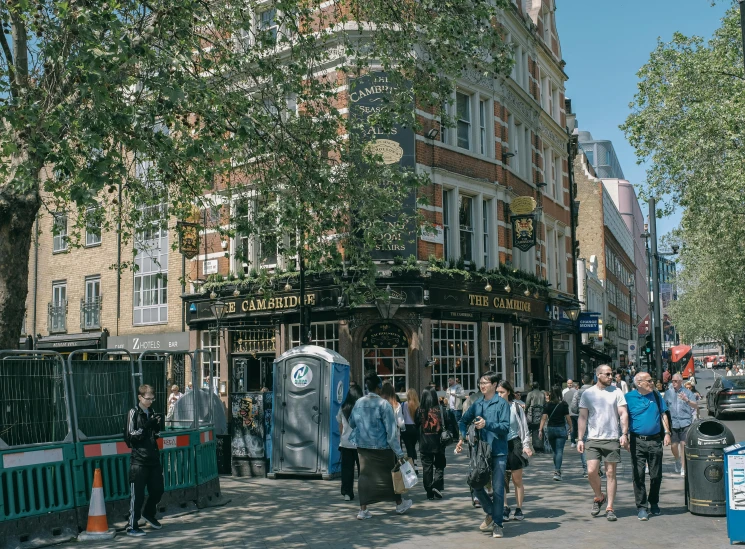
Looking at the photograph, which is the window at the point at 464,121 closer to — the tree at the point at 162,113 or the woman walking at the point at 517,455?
the tree at the point at 162,113

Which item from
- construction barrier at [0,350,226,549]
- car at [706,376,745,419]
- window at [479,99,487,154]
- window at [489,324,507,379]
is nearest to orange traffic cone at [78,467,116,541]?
construction barrier at [0,350,226,549]

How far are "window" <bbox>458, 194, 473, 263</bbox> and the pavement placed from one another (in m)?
11.7

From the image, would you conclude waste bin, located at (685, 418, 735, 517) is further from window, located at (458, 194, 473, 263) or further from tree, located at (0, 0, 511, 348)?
window, located at (458, 194, 473, 263)

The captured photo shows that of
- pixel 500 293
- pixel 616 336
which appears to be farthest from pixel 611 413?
pixel 616 336

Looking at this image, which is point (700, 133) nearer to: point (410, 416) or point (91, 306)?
point (410, 416)

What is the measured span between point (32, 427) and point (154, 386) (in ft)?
7.88

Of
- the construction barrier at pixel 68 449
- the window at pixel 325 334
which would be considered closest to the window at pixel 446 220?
the window at pixel 325 334

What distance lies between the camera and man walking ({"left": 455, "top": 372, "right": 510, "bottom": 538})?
9008 millimetres

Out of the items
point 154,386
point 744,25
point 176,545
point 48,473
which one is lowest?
point 176,545

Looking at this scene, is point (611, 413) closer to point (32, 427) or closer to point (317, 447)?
point (317, 447)

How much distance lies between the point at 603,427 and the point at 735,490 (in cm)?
184

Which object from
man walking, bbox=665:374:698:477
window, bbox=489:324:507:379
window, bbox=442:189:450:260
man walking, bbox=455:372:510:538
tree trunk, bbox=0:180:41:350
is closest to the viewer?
man walking, bbox=455:372:510:538

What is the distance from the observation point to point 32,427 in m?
9.20

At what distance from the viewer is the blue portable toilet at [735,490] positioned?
323 inches
